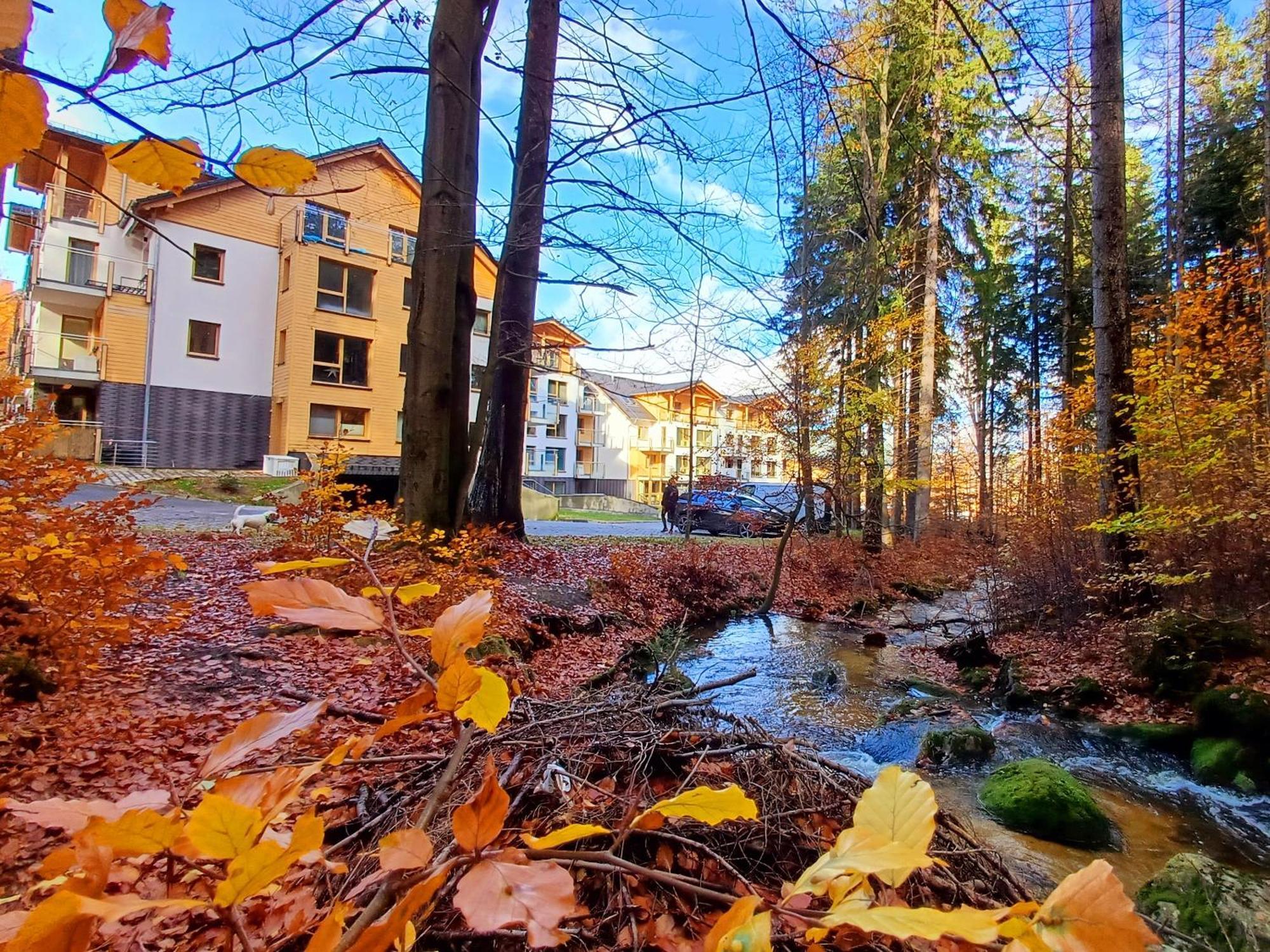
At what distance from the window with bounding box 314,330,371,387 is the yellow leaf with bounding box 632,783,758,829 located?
23.0 meters

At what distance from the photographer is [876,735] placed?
16.5 feet

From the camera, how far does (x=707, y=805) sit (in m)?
0.72

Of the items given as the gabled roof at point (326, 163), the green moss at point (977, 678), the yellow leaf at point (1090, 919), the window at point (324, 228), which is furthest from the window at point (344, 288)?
the yellow leaf at point (1090, 919)

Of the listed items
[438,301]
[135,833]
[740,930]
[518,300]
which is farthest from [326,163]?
[518,300]

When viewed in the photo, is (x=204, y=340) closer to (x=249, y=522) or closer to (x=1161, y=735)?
(x=249, y=522)

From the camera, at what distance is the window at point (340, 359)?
20844 mm

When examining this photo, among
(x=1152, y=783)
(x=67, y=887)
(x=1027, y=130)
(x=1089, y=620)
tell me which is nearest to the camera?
(x=67, y=887)

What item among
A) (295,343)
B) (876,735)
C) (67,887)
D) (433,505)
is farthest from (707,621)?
(295,343)

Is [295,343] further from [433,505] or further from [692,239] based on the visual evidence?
[692,239]

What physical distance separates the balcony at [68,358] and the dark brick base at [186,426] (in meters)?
0.68

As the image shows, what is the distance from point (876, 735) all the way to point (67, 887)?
5480mm

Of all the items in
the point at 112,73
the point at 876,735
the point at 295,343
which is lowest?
the point at 876,735

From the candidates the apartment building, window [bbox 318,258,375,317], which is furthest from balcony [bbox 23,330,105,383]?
window [bbox 318,258,375,317]

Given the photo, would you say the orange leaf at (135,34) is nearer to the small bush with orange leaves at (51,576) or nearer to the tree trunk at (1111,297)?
the small bush with orange leaves at (51,576)
